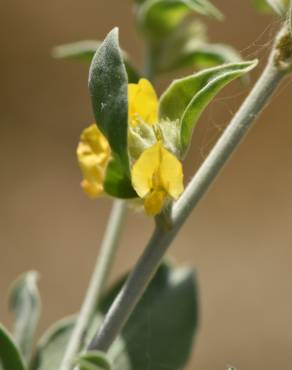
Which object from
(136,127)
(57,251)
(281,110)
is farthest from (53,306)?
(136,127)

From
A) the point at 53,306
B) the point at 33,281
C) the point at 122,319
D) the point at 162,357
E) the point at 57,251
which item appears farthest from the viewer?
the point at 57,251

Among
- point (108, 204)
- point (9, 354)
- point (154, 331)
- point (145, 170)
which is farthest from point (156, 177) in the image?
point (108, 204)

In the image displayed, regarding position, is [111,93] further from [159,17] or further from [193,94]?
[159,17]

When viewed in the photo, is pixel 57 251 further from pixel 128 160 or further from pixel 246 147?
pixel 128 160

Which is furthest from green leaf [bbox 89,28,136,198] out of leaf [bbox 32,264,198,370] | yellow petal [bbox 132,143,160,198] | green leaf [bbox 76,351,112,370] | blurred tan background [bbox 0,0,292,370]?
blurred tan background [bbox 0,0,292,370]

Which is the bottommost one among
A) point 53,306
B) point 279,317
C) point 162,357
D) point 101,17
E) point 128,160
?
point 279,317

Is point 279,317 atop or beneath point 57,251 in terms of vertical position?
beneath
